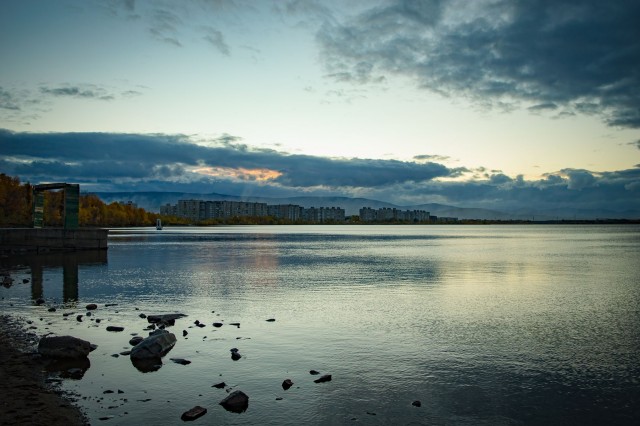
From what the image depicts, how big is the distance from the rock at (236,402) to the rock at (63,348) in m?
8.93

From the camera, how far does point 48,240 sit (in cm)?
9125

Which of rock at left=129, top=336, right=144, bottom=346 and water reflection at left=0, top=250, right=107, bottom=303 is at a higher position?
rock at left=129, top=336, right=144, bottom=346

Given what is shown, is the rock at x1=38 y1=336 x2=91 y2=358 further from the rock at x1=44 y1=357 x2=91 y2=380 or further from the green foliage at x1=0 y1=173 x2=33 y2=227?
the green foliage at x1=0 y1=173 x2=33 y2=227

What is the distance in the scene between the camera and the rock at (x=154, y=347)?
2206 cm

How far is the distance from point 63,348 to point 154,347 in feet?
12.9

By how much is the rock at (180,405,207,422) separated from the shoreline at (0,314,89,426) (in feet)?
9.59

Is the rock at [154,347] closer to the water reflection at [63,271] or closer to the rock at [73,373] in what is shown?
the rock at [73,373]

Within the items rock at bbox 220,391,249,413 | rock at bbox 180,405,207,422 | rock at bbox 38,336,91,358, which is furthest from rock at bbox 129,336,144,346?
rock at bbox 180,405,207,422

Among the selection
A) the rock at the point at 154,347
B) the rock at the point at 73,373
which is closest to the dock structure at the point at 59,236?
the rock at the point at 154,347

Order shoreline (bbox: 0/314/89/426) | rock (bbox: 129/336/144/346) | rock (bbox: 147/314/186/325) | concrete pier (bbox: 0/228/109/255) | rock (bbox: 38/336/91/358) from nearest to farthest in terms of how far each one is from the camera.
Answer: shoreline (bbox: 0/314/89/426) → rock (bbox: 38/336/91/358) → rock (bbox: 129/336/144/346) → rock (bbox: 147/314/186/325) → concrete pier (bbox: 0/228/109/255)

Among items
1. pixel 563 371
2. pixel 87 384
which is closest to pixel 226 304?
pixel 87 384

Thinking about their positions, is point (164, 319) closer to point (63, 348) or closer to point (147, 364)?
point (63, 348)

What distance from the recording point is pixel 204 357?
A: 22500mm

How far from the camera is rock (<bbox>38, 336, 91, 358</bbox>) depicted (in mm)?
21734
